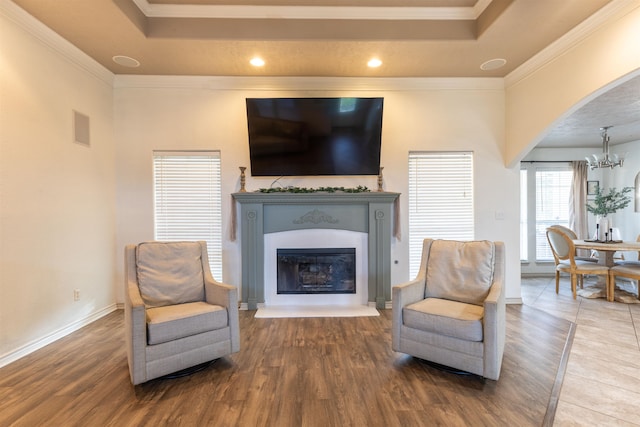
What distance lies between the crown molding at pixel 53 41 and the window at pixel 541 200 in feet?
24.6

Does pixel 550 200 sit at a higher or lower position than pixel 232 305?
higher

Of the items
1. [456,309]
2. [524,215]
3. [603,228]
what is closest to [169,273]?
[456,309]

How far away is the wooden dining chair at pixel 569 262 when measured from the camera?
4.48 meters

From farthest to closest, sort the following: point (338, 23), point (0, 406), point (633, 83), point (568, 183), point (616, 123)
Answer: point (568, 183) → point (616, 123) → point (633, 83) → point (338, 23) → point (0, 406)

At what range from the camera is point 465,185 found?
166 inches

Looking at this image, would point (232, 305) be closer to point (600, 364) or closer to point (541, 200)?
point (600, 364)

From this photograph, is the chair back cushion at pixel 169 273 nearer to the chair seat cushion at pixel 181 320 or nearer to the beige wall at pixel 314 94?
the chair seat cushion at pixel 181 320

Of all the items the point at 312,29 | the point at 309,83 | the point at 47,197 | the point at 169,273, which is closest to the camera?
the point at 169,273

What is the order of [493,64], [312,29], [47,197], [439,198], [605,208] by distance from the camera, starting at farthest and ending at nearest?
[605,208] → [439,198] → [493,64] → [312,29] → [47,197]

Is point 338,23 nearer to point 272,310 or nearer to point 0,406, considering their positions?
point 272,310

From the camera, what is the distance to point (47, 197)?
117 inches

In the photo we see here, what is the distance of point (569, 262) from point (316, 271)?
14.1ft

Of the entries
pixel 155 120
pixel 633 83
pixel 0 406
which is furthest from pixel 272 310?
pixel 633 83

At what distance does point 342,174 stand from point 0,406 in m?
3.71
